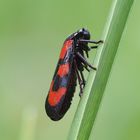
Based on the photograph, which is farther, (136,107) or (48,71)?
(48,71)

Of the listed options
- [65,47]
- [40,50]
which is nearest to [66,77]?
[65,47]

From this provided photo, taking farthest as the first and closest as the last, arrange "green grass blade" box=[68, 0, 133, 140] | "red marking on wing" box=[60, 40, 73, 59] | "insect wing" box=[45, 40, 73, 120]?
"red marking on wing" box=[60, 40, 73, 59] → "insect wing" box=[45, 40, 73, 120] → "green grass blade" box=[68, 0, 133, 140]

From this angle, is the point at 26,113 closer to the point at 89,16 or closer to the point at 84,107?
the point at 84,107

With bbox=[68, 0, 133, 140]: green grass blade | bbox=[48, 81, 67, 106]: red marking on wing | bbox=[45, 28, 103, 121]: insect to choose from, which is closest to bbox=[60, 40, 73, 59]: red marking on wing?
bbox=[45, 28, 103, 121]: insect

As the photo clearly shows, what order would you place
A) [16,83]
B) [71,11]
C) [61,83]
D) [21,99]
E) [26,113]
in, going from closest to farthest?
1. [26,113]
2. [61,83]
3. [21,99]
4. [16,83]
5. [71,11]

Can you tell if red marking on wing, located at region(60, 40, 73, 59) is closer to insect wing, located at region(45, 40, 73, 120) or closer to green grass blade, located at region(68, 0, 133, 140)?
insect wing, located at region(45, 40, 73, 120)

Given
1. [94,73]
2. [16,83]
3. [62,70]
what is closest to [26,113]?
[94,73]
